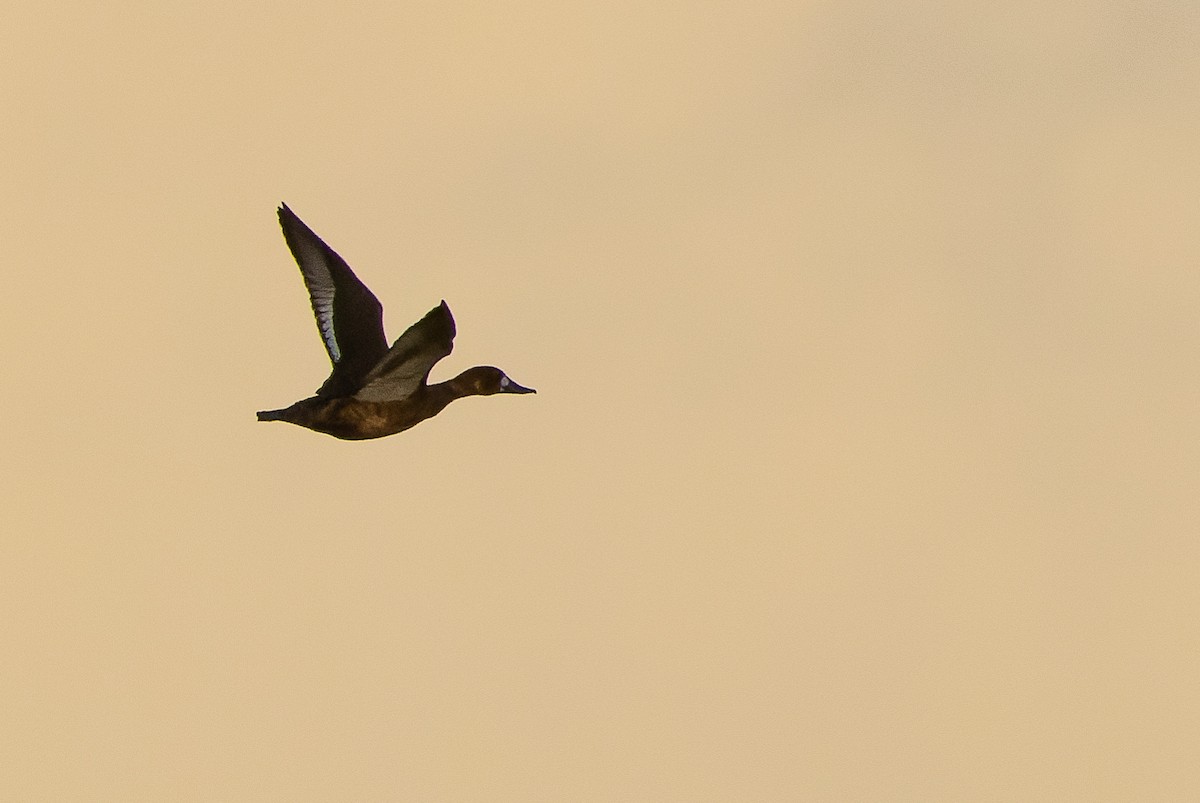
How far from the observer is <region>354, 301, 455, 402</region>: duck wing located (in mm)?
15453

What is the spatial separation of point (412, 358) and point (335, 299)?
3384mm

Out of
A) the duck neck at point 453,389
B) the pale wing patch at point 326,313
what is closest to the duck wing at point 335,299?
the pale wing patch at point 326,313

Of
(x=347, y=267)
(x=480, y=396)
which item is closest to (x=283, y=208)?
(x=347, y=267)

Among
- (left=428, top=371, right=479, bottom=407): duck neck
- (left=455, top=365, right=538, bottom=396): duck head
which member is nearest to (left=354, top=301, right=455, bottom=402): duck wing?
(left=428, top=371, right=479, bottom=407): duck neck

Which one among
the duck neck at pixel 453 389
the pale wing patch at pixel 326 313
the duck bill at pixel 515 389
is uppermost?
the pale wing patch at pixel 326 313

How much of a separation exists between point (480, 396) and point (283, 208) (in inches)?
133

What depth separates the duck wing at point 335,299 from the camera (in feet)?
62.8

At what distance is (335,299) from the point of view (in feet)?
64.0

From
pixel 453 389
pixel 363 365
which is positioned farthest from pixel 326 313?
pixel 453 389

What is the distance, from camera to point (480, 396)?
61.0 feet

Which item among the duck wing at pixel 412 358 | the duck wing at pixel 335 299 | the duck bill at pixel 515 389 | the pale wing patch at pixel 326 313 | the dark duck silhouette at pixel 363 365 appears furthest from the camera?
the pale wing patch at pixel 326 313

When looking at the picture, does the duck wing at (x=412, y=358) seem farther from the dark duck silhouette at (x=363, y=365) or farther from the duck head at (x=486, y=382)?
the duck head at (x=486, y=382)

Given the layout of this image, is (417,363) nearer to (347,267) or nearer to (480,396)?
(480,396)

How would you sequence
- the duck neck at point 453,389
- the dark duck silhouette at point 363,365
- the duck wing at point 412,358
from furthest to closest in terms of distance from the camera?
the duck neck at point 453,389
the dark duck silhouette at point 363,365
the duck wing at point 412,358
